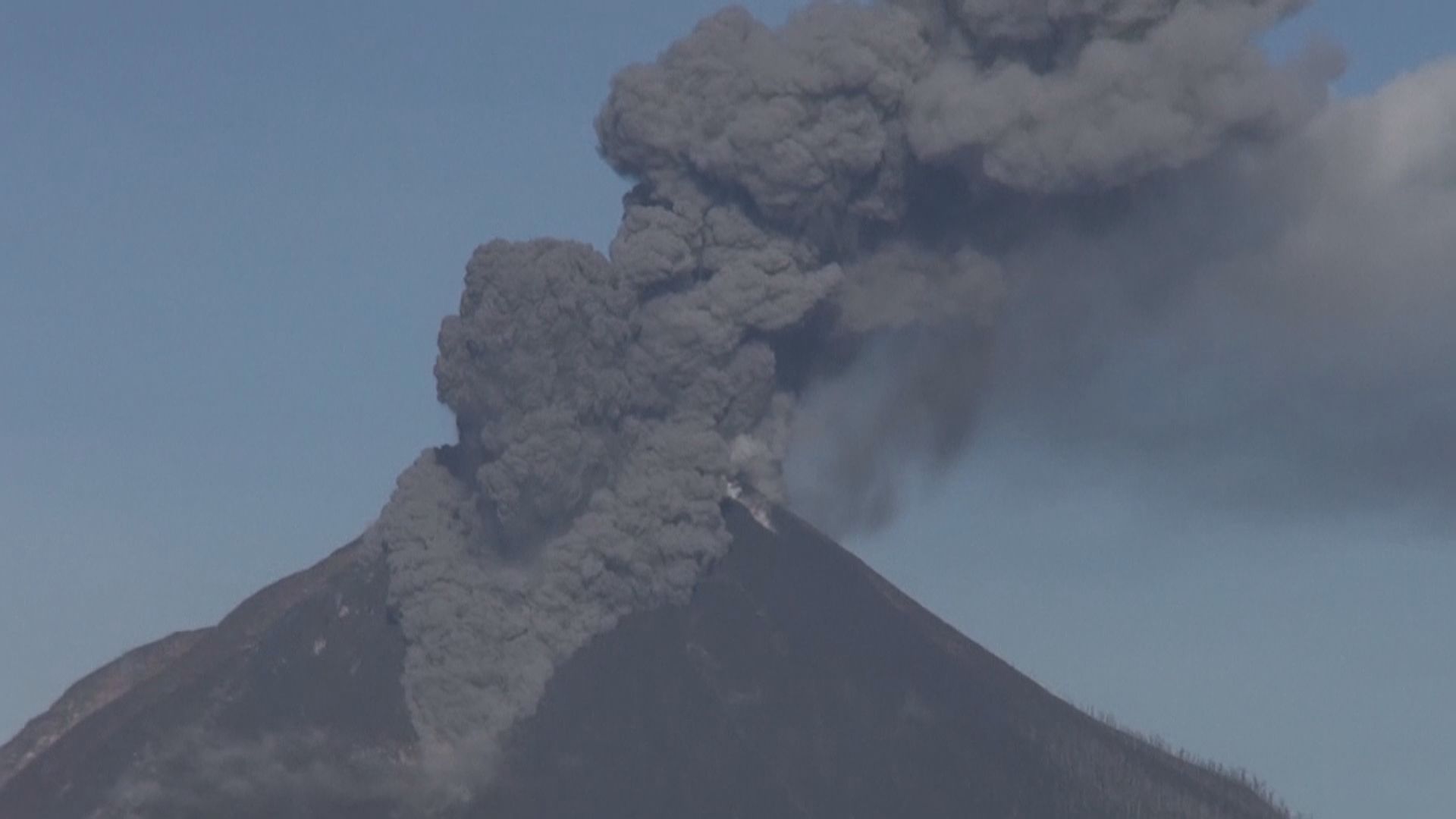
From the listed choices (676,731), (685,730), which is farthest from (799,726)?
(676,731)

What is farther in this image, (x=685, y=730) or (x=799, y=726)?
(x=799, y=726)

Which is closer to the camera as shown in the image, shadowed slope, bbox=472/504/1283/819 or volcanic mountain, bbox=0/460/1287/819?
shadowed slope, bbox=472/504/1283/819

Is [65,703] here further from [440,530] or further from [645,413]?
[645,413]

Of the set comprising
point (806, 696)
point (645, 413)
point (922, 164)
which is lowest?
point (806, 696)

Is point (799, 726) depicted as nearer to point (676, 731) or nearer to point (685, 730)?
point (685, 730)

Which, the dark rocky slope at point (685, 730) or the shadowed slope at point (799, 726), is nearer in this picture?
the shadowed slope at point (799, 726)

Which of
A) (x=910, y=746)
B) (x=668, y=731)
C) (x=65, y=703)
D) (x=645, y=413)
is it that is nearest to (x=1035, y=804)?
(x=910, y=746)

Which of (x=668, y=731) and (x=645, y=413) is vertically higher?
(x=645, y=413)

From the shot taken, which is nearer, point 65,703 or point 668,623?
point 668,623
